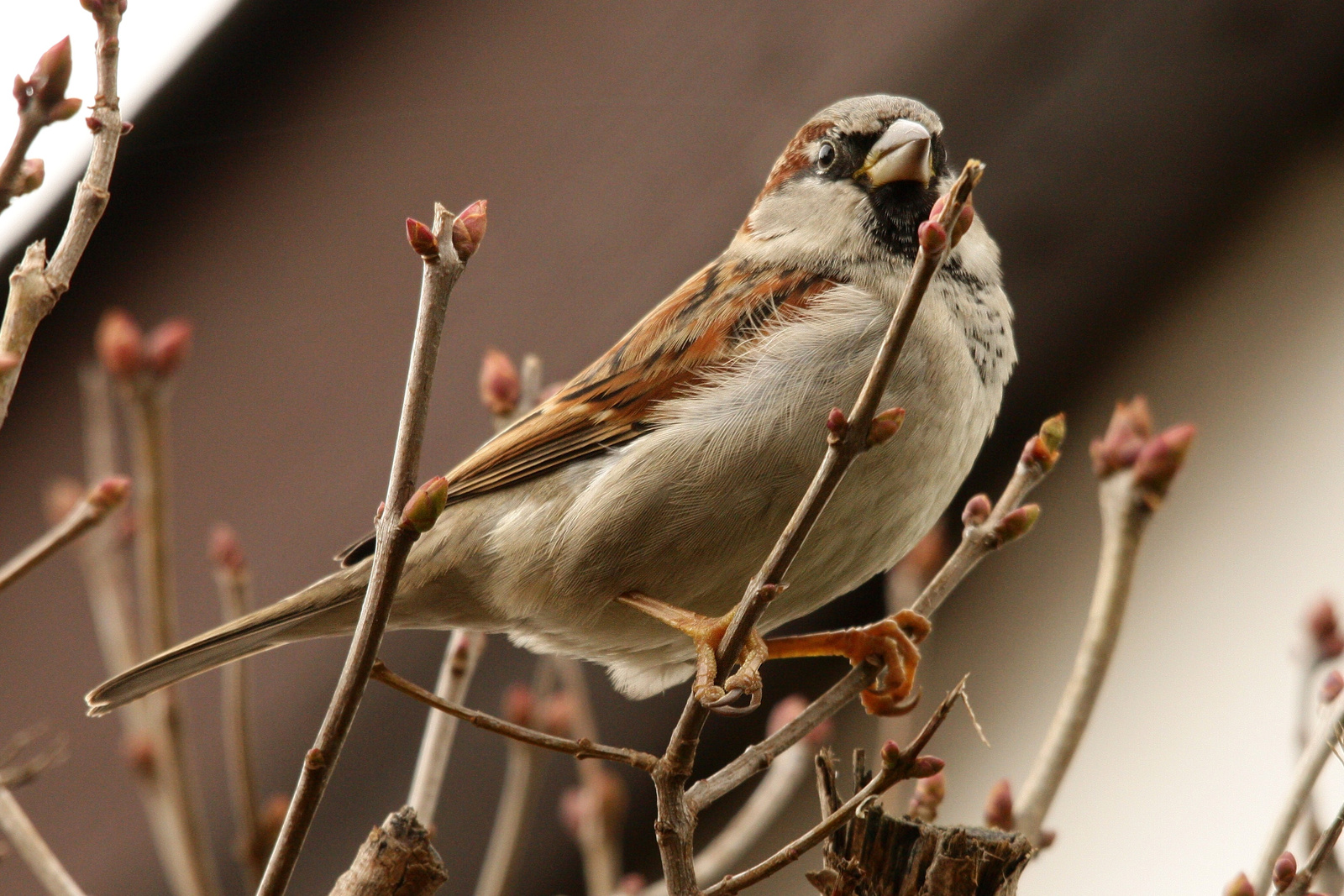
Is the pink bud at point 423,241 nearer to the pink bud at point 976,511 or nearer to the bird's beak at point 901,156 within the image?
→ the pink bud at point 976,511

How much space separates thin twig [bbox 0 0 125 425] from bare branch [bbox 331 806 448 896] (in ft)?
1.91

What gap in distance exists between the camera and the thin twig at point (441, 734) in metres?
1.87

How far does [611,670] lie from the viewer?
8.80 feet

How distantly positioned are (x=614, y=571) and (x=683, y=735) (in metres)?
0.81

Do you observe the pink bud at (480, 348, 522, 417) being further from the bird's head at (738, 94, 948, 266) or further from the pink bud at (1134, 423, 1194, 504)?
the pink bud at (1134, 423, 1194, 504)

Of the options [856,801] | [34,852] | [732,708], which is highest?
[732,708]

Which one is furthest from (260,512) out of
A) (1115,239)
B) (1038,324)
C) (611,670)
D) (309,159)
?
(1115,239)

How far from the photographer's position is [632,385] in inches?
97.0

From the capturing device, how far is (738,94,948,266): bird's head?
2.56 m

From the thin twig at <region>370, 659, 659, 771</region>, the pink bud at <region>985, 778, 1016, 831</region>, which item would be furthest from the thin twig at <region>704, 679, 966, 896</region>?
the pink bud at <region>985, 778, 1016, 831</region>

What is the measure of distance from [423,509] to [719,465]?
98cm

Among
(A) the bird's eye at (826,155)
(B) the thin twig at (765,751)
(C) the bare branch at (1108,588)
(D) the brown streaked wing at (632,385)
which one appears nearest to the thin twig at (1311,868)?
(C) the bare branch at (1108,588)

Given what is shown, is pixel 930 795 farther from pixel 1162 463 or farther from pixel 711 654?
pixel 1162 463

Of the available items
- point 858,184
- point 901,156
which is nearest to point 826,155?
point 858,184
